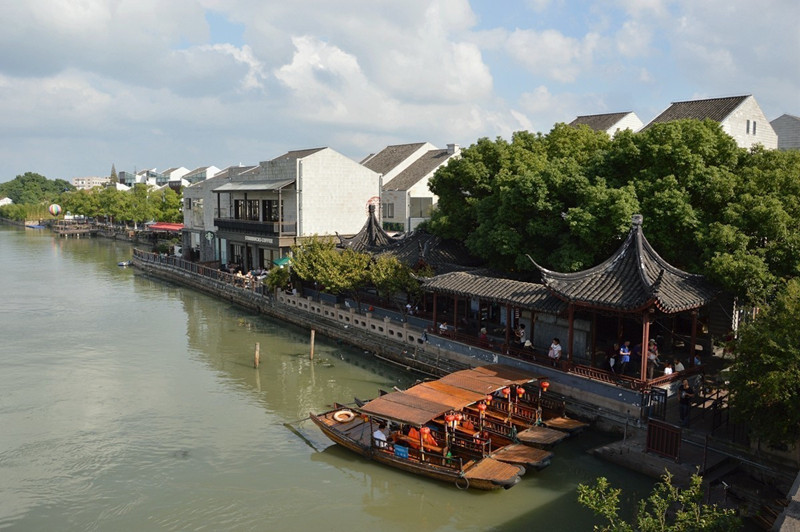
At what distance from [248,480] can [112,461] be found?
4.21 meters

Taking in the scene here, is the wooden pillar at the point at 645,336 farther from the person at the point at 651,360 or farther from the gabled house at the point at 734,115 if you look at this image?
the gabled house at the point at 734,115

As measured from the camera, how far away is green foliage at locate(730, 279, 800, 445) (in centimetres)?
1288

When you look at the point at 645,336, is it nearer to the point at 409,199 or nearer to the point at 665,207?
the point at 665,207

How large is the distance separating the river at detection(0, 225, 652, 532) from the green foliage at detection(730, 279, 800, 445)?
127 inches

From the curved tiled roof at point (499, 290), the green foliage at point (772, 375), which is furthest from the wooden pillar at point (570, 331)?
the green foliage at point (772, 375)

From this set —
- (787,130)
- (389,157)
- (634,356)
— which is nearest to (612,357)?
(634,356)

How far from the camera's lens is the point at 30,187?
17088 centimetres

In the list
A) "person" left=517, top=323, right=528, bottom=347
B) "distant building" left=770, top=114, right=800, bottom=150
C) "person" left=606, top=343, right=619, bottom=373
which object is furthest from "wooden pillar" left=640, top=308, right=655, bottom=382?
"distant building" left=770, top=114, right=800, bottom=150

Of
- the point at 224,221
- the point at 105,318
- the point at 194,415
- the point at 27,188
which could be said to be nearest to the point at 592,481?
the point at 194,415

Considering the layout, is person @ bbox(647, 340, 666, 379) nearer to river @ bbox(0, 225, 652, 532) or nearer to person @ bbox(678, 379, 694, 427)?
person @ bbox(678, 379, 694, 427)

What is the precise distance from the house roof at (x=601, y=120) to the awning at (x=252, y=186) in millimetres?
20503

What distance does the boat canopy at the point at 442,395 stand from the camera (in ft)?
53.2

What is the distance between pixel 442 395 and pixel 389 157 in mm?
43321

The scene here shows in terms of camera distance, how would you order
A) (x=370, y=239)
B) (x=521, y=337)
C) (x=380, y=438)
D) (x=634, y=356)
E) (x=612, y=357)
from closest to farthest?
1. (x=380, y=438)
2. (x=612, y=357)
3. (x=634, y=356)
4. (x=521, y=337)
5. (x=370, y=239)
